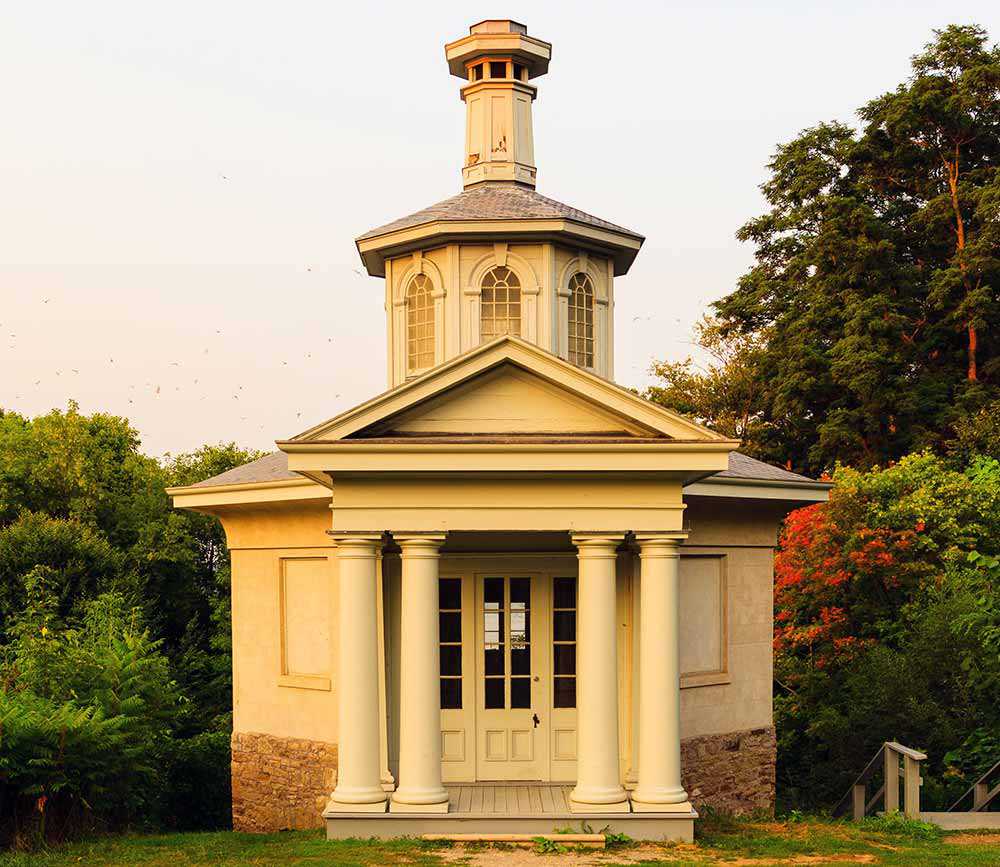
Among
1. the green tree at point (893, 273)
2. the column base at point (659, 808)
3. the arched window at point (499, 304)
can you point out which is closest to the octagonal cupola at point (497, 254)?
the arched window at point (499, 304)

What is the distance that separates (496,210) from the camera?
1675 centimetres

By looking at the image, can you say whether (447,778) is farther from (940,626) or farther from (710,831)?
(940,626)

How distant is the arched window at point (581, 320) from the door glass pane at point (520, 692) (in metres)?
4.90

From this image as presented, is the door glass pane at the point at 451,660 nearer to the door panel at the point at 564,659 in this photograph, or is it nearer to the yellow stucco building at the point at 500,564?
the yellow stucco building at the point at 500,564

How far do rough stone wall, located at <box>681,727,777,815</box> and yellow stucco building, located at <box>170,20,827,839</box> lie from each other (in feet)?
0.12

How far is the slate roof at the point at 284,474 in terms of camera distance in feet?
50.5

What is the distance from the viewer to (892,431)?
3144 centimetres

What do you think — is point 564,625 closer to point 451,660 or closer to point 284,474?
point 451,660

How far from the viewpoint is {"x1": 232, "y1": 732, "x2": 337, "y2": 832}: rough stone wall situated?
15.1 meters

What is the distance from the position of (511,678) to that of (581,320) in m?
5.55

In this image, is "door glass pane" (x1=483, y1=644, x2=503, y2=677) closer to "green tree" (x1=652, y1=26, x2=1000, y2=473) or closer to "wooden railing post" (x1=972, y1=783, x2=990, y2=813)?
"wooden railing post" (x1=972, y1=783, x2=990, y2=813)

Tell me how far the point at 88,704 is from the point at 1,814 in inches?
81.9

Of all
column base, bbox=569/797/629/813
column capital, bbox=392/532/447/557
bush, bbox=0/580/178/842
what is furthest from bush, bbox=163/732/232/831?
column base, bbox=569/797/629/813

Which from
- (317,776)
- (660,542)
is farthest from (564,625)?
(317,776)
